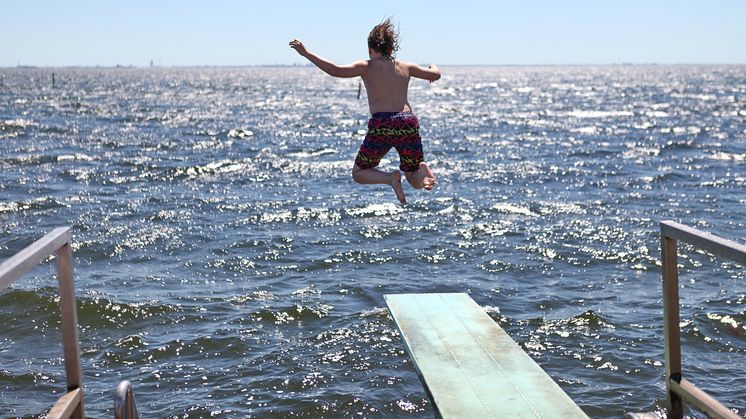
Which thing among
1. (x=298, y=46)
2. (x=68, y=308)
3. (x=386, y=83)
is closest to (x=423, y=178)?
(x=386, y=83)

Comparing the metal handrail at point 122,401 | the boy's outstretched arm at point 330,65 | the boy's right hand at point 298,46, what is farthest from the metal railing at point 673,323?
the metal handrail at point 122,401

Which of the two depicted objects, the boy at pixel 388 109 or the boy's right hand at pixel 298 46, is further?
the boy at pixel 388 109

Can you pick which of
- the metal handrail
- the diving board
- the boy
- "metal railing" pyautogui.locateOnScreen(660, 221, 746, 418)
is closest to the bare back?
the boy

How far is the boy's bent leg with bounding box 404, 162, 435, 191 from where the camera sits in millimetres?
8008

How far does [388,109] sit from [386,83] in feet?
0.89

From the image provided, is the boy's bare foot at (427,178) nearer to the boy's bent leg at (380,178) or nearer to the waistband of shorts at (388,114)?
the boy's bent leg at (380,178)

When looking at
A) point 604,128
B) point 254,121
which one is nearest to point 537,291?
point 604,128

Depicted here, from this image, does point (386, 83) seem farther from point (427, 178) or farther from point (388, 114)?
point (427, 178)

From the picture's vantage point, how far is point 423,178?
8.08 m

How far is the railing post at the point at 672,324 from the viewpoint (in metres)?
5.73

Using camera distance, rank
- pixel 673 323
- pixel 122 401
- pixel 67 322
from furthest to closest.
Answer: pixel 673 323, pixel 122 401, pixel 67 322

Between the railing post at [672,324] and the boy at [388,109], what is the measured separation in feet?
8.84

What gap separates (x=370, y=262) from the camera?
14.7 meters

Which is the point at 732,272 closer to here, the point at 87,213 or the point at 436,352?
the point at 436,352
